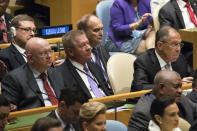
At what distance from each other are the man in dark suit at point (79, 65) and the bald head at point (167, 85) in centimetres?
60

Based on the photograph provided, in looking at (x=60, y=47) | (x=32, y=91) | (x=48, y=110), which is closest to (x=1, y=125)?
(x=48, y=110)

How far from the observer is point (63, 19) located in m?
7.03

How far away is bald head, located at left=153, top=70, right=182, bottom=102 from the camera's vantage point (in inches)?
165

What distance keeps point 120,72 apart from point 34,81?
3.14 ft

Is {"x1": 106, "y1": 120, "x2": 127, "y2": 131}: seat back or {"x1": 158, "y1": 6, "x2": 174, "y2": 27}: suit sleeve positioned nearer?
{"x1": 106, "y1": 120, "x2": 127, "y2": 131}: seat back

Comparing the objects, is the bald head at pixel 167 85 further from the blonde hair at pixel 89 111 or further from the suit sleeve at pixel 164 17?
the suit sleeve at pixel 164 17

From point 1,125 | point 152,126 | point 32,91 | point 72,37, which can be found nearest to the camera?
point 1,125

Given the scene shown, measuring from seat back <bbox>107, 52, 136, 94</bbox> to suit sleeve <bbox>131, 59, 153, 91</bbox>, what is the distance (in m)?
0.17

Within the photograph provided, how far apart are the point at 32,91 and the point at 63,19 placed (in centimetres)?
291

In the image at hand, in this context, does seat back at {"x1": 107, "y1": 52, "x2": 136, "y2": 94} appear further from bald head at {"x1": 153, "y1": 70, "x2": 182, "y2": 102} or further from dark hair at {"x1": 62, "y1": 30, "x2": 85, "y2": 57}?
bald head at {"x1": 153, "y1": 70, "x2": 182, "y2": 102}

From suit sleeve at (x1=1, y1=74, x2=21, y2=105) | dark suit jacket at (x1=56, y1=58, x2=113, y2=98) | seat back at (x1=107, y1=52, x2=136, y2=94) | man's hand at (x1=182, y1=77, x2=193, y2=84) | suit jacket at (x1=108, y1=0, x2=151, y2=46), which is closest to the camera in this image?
suit sleeve at (x1=1, y1=74, x2=21, y2=105)

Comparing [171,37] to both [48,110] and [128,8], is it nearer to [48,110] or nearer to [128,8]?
[128,8]

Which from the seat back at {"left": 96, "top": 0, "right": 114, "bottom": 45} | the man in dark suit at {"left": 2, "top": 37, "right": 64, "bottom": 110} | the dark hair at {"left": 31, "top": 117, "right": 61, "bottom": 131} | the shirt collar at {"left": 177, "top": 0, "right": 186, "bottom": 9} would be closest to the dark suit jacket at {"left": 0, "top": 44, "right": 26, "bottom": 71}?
the man in dark suit at {"left": 2, "top": 37, "right": 64, "bottom": 110}

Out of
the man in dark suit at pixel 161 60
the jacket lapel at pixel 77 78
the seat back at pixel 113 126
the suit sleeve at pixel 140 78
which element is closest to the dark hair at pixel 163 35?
the man in dark suit at pixel 161 60
